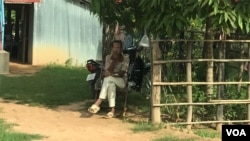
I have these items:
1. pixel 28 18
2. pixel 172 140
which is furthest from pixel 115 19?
pixel 28 18

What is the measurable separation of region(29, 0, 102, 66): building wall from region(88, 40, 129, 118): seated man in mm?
9229

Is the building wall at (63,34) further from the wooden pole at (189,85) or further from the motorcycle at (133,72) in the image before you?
the wooden pole at (189,85)

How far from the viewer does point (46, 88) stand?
1170 cm

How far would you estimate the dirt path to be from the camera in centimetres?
729

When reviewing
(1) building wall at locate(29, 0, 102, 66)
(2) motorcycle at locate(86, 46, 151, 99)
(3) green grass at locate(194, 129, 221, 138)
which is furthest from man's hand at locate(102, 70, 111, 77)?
(1) building wall at locate(29, 0, 102, 66)

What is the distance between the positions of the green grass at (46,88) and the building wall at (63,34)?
310cm

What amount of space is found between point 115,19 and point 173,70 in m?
1.40

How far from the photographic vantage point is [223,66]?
8.25 meters

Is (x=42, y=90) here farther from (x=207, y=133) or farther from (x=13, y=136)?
(x=207, y=133)

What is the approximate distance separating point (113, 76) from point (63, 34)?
10.6m

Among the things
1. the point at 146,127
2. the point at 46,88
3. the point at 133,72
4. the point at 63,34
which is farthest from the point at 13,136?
the point at 63,34

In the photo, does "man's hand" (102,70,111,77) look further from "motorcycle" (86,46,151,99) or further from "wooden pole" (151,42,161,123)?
"wooden pole" (151,42,161,123)

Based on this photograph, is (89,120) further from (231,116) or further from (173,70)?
(231,116)

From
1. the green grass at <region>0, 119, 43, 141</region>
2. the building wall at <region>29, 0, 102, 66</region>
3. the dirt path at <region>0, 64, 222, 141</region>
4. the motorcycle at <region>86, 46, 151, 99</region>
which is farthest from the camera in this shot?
the building wall at <region>29, 0, 102, 66</region>
